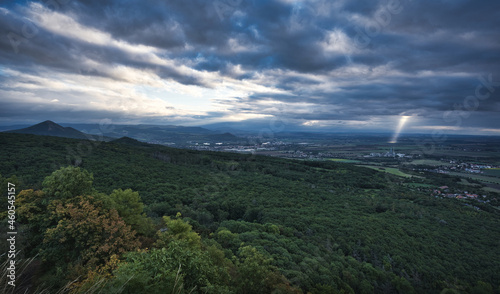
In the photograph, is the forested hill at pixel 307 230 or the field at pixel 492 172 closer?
the forested hill at pixel 307 230

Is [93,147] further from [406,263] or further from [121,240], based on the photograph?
[406,263]

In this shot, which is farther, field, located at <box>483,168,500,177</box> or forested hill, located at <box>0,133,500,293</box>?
field, located at <box>483,168,500,177</box>

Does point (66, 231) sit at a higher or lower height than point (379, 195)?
higher

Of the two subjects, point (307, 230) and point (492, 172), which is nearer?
point (307, 230)

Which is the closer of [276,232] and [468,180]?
[276,232]

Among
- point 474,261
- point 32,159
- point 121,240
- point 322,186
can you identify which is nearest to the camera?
point 121,240

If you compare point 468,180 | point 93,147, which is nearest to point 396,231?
point 468,180

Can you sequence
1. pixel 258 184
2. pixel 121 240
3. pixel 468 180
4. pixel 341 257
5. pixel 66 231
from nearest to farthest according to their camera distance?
pixel 66 231 → pixel 121 240 → pixel 341 257 → pixel 258 184 → pixel 468 180

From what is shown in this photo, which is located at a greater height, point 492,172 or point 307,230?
point 492,172
